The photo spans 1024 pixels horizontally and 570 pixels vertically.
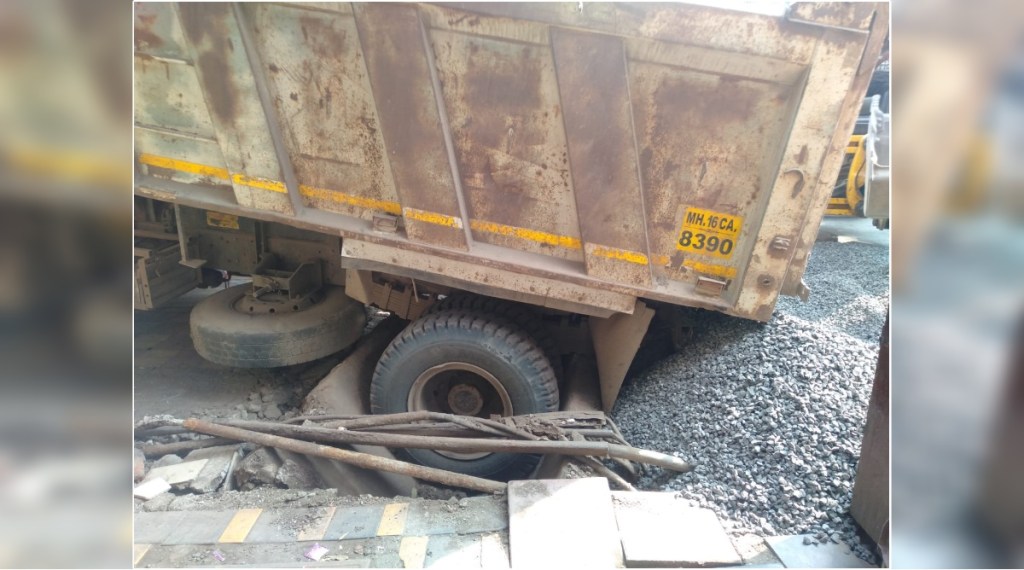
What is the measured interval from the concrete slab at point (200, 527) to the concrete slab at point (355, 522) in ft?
1.48

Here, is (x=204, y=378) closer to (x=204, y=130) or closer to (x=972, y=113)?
(x=204, y=130)

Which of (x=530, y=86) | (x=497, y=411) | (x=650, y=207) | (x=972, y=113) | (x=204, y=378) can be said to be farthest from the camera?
(x=204, y=378)

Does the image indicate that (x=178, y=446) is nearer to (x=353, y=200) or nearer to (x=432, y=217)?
(x=353, y=200)

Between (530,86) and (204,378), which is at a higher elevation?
(530,86)

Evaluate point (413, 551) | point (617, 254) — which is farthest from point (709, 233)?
point (413, 551)

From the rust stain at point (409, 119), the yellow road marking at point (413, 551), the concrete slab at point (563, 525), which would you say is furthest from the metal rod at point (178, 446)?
the concrete slab at point (563, 525)

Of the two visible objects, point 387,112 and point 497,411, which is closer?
point 387,112

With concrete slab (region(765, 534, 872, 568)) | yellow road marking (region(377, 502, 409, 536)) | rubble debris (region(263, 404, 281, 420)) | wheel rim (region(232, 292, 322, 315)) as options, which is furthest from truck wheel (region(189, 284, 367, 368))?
concrete slab (region(765, 534, 872, 568))

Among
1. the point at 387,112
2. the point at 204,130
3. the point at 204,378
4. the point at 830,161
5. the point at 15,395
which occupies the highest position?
the point at 830,161

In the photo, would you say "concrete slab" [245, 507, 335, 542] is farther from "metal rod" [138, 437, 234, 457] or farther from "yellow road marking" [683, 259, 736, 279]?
"yellow road marking" [683, 259, 736, 279]

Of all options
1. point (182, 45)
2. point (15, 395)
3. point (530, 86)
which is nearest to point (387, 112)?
point (530, 86)

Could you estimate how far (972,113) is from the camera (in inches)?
39.5

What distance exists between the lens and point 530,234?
2.77 metres

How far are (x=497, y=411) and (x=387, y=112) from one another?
194cm
